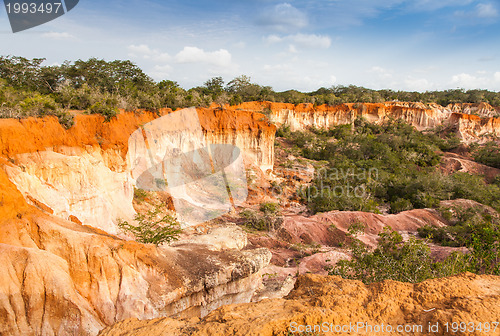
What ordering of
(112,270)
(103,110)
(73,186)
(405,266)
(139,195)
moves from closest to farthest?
(112,270) → (405,266) → (73,186) → (103,110) → (139,195)

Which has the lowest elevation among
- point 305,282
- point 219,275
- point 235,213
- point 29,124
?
point 235,213

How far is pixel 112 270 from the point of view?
6.05m

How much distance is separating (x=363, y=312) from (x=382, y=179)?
71.9 feet

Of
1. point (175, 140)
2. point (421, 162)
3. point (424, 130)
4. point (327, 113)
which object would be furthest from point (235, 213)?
point (424, 130)

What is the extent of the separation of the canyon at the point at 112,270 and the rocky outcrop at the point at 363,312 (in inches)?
0.8

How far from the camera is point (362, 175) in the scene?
23703 mm

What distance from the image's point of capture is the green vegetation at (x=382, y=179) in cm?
1998

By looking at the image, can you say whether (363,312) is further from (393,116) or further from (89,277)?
(393,116)

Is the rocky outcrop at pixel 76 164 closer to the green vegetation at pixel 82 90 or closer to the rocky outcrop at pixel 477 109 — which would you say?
the green vegetation at pixel 82 90

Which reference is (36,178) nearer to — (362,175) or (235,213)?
(235,213)

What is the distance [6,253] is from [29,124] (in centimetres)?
567

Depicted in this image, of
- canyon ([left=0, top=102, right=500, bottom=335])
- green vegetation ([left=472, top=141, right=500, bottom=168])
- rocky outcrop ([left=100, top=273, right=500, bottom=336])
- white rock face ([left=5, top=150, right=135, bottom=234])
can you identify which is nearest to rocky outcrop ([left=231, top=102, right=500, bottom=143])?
green vegetation ([left=472, top=141, right=500, bottom=168])

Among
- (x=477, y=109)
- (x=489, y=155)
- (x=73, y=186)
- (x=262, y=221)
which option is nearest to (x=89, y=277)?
(x=73, y=186)

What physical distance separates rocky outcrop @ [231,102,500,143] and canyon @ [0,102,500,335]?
92.4 ft
